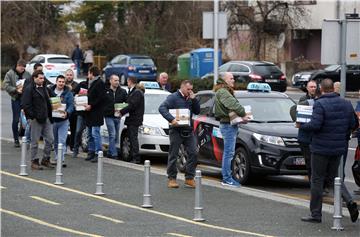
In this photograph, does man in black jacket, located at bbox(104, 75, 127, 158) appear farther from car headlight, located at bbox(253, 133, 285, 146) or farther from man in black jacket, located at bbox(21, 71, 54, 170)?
car headlight, located at bbox(253, 133, 285, 146)

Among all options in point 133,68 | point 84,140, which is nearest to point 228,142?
point 84,140

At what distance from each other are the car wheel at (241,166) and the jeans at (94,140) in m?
3.09

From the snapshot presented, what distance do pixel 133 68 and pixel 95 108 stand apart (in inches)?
1166

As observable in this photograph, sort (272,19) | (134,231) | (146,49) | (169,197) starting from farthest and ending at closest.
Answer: (146,49) < (272,19) < (169,197) < (134,231)

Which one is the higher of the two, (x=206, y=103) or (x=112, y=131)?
(x=206, y=103)

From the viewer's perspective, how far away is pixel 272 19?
52.0m

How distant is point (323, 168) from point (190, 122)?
3542mm

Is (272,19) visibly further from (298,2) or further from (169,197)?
(169,197)

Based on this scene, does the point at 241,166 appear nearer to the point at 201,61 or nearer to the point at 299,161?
the point at 299,161

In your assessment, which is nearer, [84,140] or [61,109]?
[61,109]

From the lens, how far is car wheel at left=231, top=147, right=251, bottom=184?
15.2m

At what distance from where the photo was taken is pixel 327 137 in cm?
1143

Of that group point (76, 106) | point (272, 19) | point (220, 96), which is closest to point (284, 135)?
point (220, 96)

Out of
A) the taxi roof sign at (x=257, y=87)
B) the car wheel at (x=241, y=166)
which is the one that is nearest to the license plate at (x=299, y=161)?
the car wheel at (x=241, y=166)
